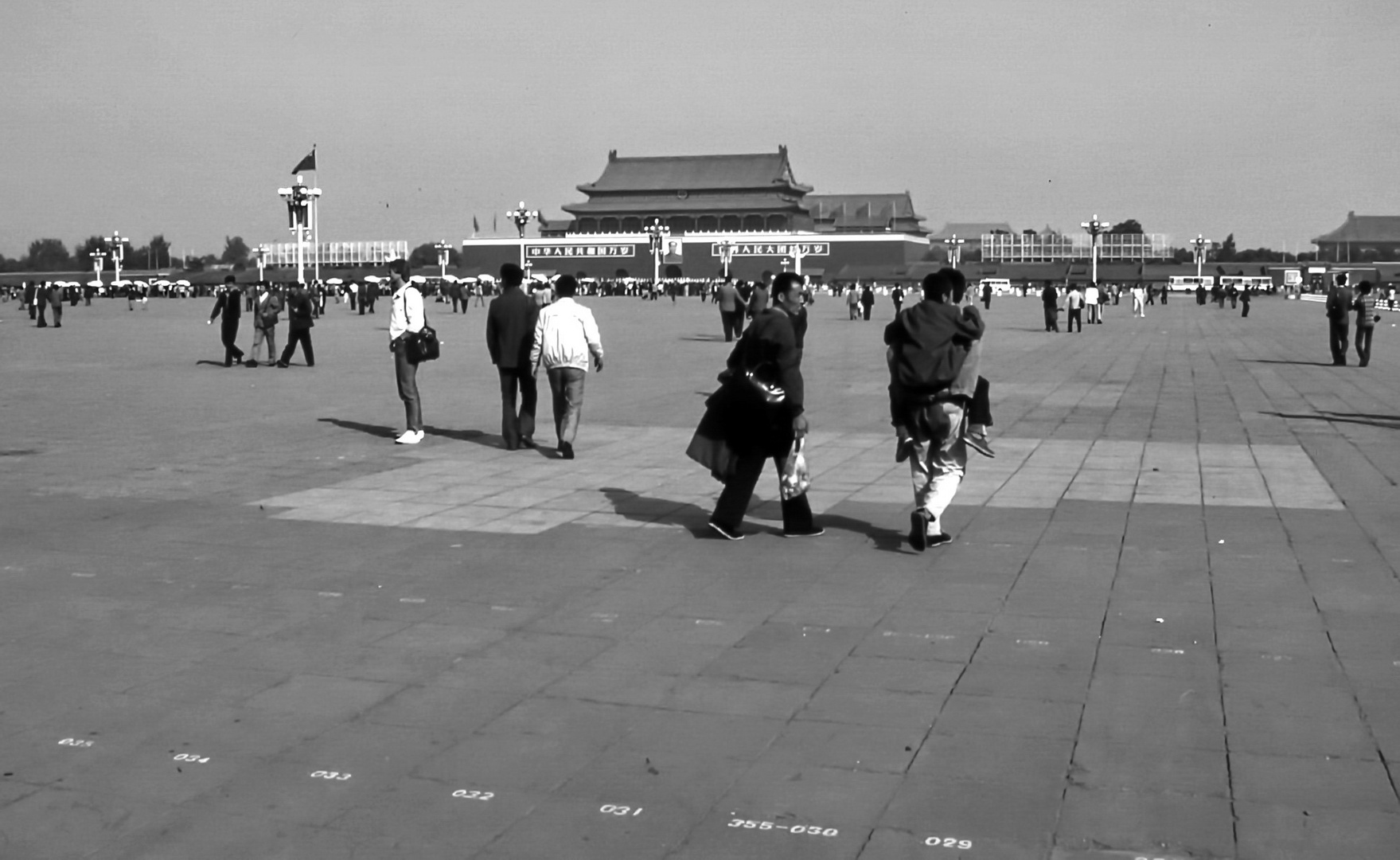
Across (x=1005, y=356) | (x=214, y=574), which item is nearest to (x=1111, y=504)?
(x=214, y=574)

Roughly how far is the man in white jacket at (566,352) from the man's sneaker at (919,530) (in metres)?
3.74

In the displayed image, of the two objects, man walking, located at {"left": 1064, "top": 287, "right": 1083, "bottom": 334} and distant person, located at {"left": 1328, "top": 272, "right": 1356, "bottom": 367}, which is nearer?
distant person, located at {"left": 1328, "top": 272, "right": 1356, "bottom": 367}

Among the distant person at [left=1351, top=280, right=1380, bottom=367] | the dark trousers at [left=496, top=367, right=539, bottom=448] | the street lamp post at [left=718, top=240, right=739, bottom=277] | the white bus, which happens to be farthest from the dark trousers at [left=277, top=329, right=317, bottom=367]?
the white bus

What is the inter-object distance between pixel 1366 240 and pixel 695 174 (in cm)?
6290

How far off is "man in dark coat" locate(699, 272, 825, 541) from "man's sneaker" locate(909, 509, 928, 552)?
0.64 meters

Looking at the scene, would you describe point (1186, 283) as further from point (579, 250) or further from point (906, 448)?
point (906, 448)

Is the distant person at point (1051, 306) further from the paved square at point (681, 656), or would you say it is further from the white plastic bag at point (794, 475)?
the white plastic bag at point (794, 475)

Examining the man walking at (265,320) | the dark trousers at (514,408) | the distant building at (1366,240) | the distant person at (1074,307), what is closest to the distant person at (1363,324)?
the distant person at (1074,307)

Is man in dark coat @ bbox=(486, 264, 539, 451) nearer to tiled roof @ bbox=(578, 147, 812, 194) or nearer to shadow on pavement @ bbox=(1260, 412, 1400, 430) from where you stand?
shadow on pavement @ bbox=(1260, 412, 1400, 430)

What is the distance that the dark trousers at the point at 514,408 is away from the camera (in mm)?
10867

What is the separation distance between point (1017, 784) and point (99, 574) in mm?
4243

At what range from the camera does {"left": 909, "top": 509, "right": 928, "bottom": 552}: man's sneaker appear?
22.4 feet

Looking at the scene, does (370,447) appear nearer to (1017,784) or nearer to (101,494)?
(101,494)

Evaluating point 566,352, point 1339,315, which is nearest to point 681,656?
point 566,352
